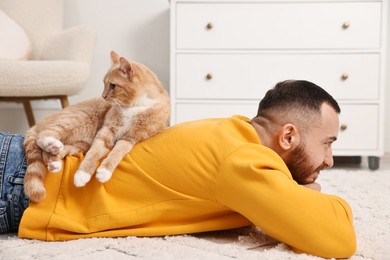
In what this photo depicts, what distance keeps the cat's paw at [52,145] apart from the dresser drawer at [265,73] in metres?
1.61

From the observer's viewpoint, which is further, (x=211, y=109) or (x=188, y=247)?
(x=211, y=109)

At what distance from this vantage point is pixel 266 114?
1229 millimetres

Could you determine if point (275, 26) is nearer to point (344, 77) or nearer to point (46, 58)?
point (344, 77)

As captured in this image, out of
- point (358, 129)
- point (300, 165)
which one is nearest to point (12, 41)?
point (358, 129)

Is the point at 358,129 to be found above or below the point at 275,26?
below

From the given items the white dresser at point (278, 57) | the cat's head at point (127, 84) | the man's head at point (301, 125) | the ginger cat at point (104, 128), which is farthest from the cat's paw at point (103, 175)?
the white dresser at point (278, 57)

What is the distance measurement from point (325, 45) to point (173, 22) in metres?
0.85

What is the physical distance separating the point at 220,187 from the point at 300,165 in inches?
10.2

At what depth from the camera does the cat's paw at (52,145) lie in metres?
1.13

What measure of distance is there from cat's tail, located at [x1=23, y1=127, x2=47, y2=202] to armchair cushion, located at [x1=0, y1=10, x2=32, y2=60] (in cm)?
172

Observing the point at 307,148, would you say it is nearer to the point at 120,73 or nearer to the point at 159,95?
the point at 159,95

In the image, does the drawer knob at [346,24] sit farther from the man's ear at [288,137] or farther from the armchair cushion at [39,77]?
Answer: the man's ear at [288,137]

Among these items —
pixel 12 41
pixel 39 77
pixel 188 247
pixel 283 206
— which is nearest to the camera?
pixel 283 206

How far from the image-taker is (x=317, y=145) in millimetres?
1185
